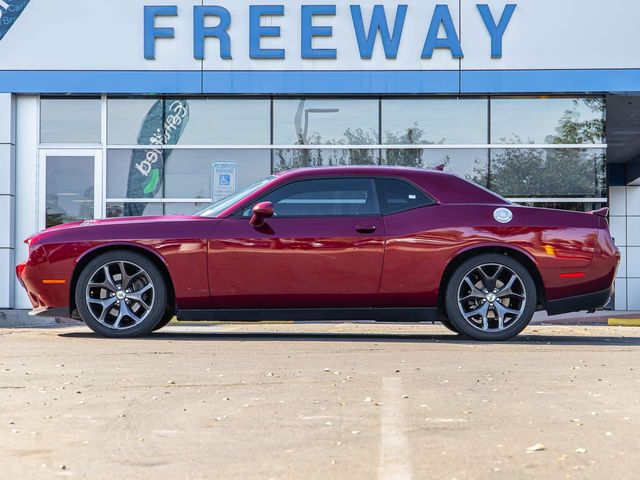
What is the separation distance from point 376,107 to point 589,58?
3171 millimetres

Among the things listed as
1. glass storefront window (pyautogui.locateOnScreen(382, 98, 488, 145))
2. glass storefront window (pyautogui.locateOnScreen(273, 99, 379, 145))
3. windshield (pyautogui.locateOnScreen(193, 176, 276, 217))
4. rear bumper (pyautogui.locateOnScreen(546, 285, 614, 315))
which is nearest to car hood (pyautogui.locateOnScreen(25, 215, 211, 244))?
windshield (pyautogui.locateOnScreen(193, 176, 276, 217))

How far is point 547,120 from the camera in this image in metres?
16.3

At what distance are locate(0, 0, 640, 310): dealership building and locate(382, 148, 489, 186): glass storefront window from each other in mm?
21

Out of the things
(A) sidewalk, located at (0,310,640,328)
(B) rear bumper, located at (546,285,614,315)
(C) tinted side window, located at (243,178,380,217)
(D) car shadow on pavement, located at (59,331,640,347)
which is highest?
(C) tinted side window, located at (243,178,380,217)

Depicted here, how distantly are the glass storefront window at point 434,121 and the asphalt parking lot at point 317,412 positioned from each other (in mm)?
8611

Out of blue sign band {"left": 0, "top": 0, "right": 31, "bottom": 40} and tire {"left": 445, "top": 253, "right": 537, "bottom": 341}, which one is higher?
blue sign band {"left": 0, "top": 0, "right": 31, "bottom": 40}

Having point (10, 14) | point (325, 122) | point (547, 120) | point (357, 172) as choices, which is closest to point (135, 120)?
point (10, 14)

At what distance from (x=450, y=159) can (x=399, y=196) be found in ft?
24.8

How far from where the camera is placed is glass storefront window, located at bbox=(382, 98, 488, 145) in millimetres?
16344

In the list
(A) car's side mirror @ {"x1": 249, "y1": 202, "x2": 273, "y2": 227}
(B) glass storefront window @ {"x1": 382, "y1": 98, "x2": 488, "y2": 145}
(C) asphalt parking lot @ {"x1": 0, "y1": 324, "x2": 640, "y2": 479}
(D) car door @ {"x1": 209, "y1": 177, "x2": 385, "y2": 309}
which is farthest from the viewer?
(B) glass storefront window @ {"x1": 382, "y1": 98, "x2": 488, "y2": 145}

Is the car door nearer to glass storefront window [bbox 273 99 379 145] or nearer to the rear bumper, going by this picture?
the rear bumper

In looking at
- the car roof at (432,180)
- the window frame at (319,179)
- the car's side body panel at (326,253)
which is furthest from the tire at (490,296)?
the window frame at (319,179)

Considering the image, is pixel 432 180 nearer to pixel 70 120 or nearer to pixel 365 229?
pixel 365 229

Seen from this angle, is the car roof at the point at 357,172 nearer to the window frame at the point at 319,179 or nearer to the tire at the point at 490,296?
the window frame at the point at 319,179
